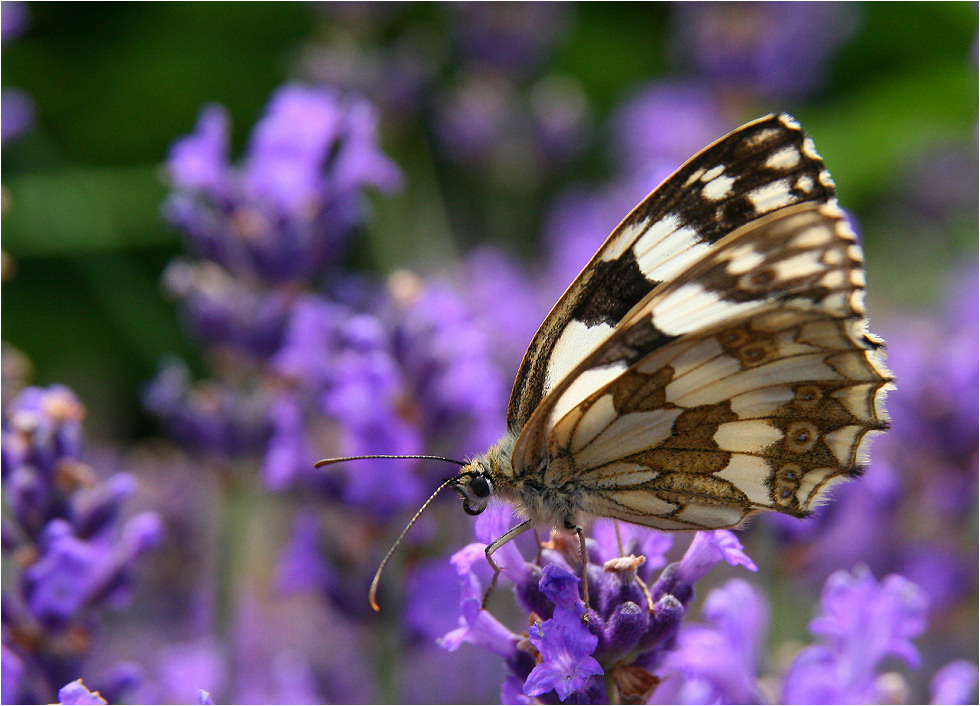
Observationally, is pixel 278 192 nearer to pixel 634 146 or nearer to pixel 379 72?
pixel 379 72

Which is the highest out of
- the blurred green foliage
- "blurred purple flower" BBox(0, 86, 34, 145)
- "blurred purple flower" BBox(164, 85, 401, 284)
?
the blurred green foliage

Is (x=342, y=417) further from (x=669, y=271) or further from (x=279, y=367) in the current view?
(x=669, y=271)

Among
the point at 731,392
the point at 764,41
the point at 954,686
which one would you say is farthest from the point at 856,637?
the point at 764,41

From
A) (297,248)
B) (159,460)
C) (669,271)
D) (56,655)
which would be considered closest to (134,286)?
(159,460)

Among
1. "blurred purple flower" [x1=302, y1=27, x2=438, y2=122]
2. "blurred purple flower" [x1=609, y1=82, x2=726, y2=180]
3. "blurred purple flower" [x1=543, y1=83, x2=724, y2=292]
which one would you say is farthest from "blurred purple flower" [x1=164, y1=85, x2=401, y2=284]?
"blurred purple flower" [x1=609, y1=82, x2=726, y2=180]

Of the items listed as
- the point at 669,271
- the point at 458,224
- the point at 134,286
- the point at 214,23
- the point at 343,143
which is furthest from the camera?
the point at 458,224

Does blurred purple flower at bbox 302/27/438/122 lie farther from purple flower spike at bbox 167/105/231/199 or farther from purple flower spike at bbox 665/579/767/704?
purple flower spike at bbox 665/579/767/704

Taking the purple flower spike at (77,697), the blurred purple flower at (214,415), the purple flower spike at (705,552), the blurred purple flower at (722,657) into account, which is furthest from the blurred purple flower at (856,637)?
the blurred purple flower at (214,415)
